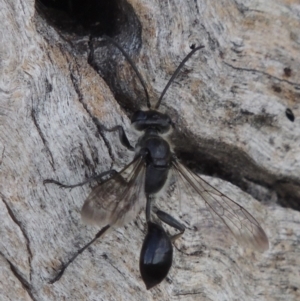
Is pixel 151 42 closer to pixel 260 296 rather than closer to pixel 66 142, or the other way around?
pixel 66 142

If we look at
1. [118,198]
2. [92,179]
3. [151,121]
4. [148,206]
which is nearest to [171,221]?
[148,206]

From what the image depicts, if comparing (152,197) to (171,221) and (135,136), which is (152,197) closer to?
(171,221)

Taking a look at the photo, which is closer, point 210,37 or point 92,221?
→ point 92,221

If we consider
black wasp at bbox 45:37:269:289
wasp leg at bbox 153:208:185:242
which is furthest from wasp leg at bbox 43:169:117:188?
wasp leg at bbox 153:208:185:242

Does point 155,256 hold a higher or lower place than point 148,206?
lower

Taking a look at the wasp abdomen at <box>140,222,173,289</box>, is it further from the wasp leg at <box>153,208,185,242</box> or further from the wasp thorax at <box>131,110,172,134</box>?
the wasp thorax at <box>131,110,172,134</box>

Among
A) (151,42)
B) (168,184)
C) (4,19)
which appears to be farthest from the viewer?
(168,184)

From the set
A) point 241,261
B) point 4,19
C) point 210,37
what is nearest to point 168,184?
point 241,261
